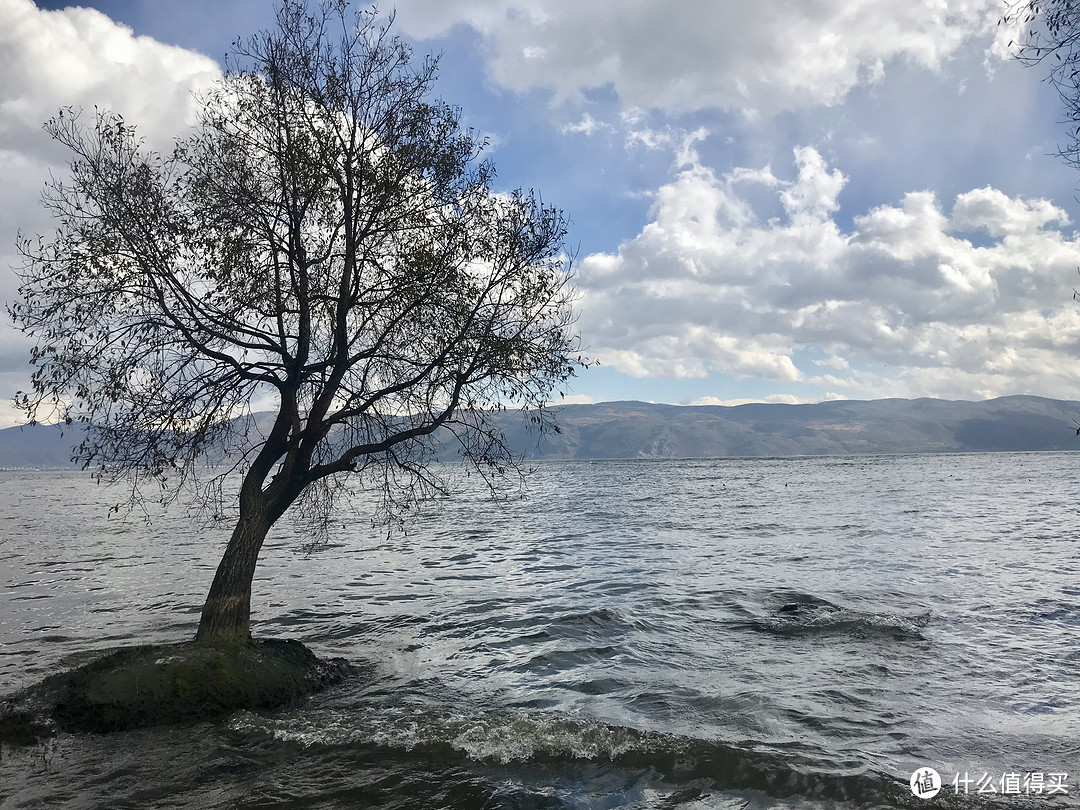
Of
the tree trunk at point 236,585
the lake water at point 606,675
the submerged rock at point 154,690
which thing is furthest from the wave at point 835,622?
the tree trunk at point 236,585

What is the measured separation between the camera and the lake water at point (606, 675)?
394 inches

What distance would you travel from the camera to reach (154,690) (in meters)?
12.5

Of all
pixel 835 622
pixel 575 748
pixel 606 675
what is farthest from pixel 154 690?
pixel 835 622

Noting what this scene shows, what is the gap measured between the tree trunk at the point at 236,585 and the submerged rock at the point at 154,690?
36.4 inches

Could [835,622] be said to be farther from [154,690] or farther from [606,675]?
[154,690]

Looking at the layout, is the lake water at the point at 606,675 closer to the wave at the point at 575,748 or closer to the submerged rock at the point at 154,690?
the wave at the point at 575,748

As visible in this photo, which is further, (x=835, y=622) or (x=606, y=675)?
(x=835, y=622)

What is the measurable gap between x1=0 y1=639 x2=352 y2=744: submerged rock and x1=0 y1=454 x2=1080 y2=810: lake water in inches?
19.0

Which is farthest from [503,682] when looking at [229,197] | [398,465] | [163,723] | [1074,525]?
[1074,525]

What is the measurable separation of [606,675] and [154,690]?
392 inches

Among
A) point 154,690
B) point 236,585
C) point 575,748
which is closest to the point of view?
point 575,748

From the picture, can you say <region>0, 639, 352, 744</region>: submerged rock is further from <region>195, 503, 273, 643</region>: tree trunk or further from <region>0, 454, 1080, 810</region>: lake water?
<region>195, 503, 273, 643</region>: tree trunk

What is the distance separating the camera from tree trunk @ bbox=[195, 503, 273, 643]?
14761 mm

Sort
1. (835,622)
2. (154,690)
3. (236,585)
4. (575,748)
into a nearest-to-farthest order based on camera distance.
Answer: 1. (575,748)
2. (154,690)
3. (236,585)
4. (835,622)
